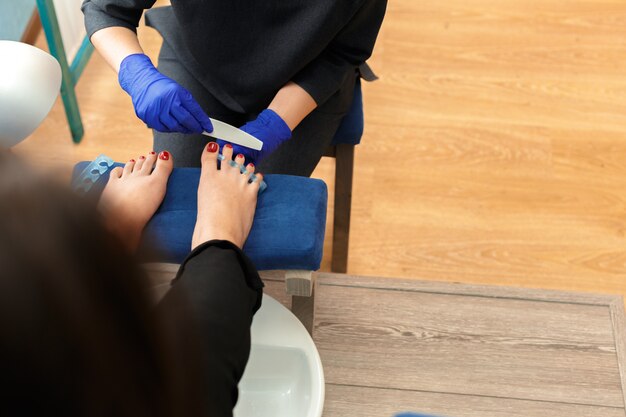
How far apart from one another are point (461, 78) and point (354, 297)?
118cm

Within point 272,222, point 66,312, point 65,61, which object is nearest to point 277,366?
point 272,222

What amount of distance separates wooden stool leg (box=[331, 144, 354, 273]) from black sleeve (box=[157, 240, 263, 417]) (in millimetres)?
615

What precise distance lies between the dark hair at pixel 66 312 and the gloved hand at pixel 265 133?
35.2 inches

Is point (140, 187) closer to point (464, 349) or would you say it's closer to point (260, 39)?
point (260, 39)

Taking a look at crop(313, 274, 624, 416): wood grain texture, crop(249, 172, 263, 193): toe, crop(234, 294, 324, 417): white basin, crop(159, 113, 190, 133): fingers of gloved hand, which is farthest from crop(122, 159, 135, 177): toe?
crop(313, 274, 624, 416): wood grain texture

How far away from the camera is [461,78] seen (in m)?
2.38

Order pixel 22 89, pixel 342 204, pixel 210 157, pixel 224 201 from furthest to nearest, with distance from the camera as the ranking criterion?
pixel 342 204 → pixel 210 157 → pixel 224 201 → pixel 22 89

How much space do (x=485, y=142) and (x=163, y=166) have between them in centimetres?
122

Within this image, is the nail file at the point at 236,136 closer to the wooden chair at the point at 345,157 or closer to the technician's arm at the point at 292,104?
the technician's arm at the point at 292,104

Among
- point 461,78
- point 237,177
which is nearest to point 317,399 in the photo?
point 237,177

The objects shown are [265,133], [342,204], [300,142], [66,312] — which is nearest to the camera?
[66,312]

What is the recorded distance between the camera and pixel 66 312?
1.48 feet

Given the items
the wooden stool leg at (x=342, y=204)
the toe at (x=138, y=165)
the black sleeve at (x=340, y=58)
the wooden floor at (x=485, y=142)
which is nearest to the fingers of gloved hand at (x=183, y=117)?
the toe at (x=138, y=165)

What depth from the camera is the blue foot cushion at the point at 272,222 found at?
45.9 inches
